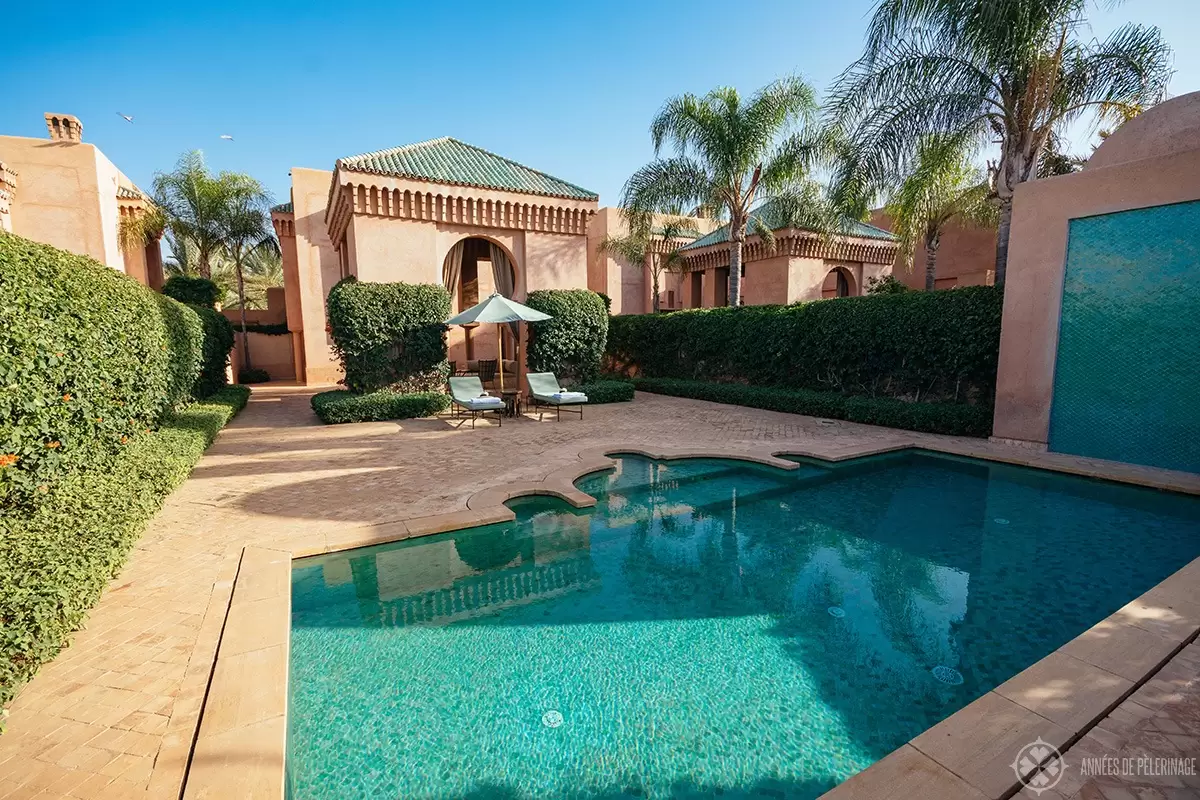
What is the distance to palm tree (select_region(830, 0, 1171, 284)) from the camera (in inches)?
363

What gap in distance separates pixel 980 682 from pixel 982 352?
867cm

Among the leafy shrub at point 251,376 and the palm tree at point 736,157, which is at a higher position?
the palm tree at point 736,157

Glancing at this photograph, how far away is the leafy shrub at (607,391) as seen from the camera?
15195 mm

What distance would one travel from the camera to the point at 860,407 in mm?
11852

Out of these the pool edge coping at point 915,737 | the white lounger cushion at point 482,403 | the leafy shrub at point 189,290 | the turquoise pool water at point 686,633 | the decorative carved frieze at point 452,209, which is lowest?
the turquoise pool water at point 686,633

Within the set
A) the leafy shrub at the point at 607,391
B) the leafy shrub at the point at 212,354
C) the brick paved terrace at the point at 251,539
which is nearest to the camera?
the brick paved terrace at the point at 251,539

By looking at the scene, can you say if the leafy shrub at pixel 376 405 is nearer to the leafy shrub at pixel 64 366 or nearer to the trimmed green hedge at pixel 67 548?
the leafy shrub at pixel 64 366

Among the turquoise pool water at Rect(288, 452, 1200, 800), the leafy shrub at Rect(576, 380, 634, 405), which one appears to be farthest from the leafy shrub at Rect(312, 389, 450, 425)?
the turquoise pool water at Rect(288, 452, 1200, 800)

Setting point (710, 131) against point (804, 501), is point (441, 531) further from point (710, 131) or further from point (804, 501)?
point (710, 131)

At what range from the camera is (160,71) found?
12.5m

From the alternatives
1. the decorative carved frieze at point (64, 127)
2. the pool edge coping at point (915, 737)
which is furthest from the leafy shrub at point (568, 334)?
the decorative carved frieze at point (64, 127)

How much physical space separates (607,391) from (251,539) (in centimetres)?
1085

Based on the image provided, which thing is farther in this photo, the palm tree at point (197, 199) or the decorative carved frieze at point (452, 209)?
the palm tree at point (197, 199)

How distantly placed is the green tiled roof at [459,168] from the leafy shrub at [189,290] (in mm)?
8367
